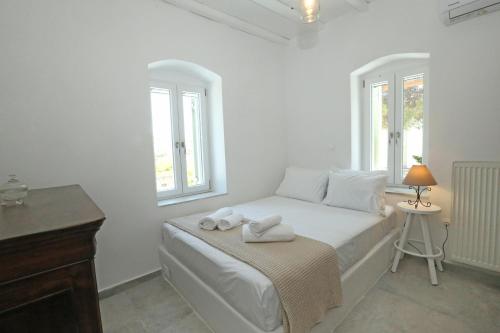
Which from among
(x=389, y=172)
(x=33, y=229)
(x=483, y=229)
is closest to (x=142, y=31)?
(x=33, y=229)

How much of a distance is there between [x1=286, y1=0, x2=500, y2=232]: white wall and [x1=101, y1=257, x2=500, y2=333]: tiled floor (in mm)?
684

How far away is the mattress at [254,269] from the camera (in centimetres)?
128

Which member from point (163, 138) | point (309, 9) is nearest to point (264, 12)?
point (309, 9)

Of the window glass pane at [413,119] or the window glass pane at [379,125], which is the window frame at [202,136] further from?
the window glass pane at [413,119]

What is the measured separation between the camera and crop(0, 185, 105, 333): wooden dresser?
723mm

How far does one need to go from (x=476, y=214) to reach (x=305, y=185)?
4.90 feet

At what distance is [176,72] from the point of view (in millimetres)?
2740

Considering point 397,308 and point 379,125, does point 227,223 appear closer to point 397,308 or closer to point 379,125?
point 397,308

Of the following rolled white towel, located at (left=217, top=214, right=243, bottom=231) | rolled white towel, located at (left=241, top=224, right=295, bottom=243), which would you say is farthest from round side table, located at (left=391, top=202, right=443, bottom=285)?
rolled white towel, located at (left=217, top=214, right=243, bottom=231)

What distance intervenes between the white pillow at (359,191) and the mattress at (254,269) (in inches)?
2.9

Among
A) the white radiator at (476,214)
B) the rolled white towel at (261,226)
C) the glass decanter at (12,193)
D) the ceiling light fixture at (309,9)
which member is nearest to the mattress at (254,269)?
the rolled white towel at (261,226)

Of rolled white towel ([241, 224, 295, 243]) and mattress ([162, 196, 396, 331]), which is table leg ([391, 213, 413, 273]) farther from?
rolled white towel ([241, 224, 295, 243])

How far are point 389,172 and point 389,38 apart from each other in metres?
1.38

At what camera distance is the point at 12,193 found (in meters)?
1.17
